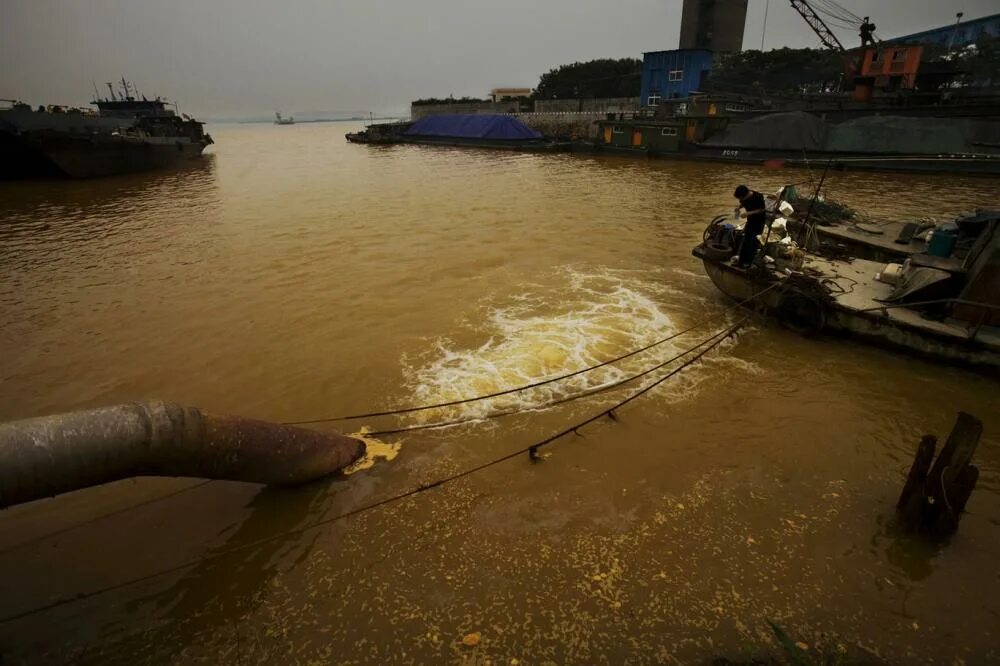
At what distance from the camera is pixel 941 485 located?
166 inches

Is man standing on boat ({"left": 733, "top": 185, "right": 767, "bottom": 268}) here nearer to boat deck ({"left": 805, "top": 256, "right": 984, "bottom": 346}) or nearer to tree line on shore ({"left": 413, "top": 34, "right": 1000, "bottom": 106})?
boat deck ({"left": 805, "top": 256, "right": 984, "bottom": 346})

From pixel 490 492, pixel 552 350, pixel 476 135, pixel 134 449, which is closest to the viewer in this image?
pixel 134 449

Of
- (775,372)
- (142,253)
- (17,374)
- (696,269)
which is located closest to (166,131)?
(142,253)

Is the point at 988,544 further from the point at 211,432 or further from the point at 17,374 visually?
the point at 17,374

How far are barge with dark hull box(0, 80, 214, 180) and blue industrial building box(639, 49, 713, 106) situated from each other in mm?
47095

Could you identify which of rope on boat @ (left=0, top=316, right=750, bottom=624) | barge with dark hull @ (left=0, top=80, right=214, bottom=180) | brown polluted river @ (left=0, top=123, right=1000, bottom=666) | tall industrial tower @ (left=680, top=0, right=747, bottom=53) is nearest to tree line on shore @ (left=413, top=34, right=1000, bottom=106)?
tall industrial tower @ (left=680, top=0, right=747, bottom=53)

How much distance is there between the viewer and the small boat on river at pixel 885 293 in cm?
677

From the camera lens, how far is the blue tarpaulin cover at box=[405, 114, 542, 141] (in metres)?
45.2

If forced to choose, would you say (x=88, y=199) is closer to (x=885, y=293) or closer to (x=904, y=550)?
(x=885, y=293)

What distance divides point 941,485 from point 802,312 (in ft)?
15.2

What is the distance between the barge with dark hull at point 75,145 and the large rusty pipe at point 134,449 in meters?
34.4

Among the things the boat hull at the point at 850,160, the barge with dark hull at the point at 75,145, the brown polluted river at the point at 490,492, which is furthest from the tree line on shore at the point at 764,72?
the brown polluted river at the point at 490,492

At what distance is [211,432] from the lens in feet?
13.0

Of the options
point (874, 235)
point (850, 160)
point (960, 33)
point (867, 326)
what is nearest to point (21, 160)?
point (867, 326)
